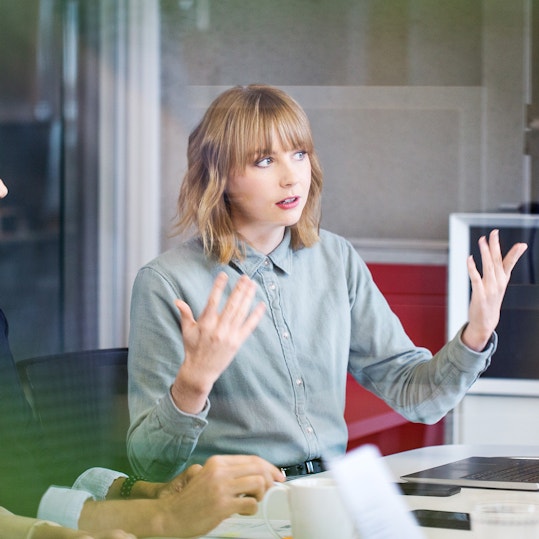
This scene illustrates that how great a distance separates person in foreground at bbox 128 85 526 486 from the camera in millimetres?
1085

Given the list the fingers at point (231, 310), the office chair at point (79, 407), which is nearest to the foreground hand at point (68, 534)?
the office chair at point (79, 407)

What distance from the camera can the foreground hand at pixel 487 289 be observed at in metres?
1.16

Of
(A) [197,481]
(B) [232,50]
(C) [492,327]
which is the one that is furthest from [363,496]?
(B) [232,50]

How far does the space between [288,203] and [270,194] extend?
3cm

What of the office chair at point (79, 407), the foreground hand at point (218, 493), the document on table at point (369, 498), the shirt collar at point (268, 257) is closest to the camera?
the document on table at point (369, 498)

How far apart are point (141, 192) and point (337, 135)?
0.25 m

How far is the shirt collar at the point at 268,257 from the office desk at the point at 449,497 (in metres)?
0.28

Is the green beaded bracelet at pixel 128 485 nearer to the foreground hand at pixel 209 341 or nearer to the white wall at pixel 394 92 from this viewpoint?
the foreground hand at pixel 209 341

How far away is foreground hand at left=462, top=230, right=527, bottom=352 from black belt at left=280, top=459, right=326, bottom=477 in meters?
0.23

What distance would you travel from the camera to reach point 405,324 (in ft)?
3.88

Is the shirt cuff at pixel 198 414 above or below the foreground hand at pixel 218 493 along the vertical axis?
above

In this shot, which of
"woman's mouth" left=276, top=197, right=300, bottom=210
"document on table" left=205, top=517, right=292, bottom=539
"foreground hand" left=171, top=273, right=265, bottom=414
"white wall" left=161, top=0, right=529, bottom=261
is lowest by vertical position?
"document on table" left=205, top=517, right=292, bottom=539

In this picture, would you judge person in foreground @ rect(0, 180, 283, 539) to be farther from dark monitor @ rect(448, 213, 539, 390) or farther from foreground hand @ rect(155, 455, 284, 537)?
dark monitor @ rect(448, 213, 539, 390)

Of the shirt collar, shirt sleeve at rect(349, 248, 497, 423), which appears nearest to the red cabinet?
shirt sleeve at rect(349, 248, 497, 423)
